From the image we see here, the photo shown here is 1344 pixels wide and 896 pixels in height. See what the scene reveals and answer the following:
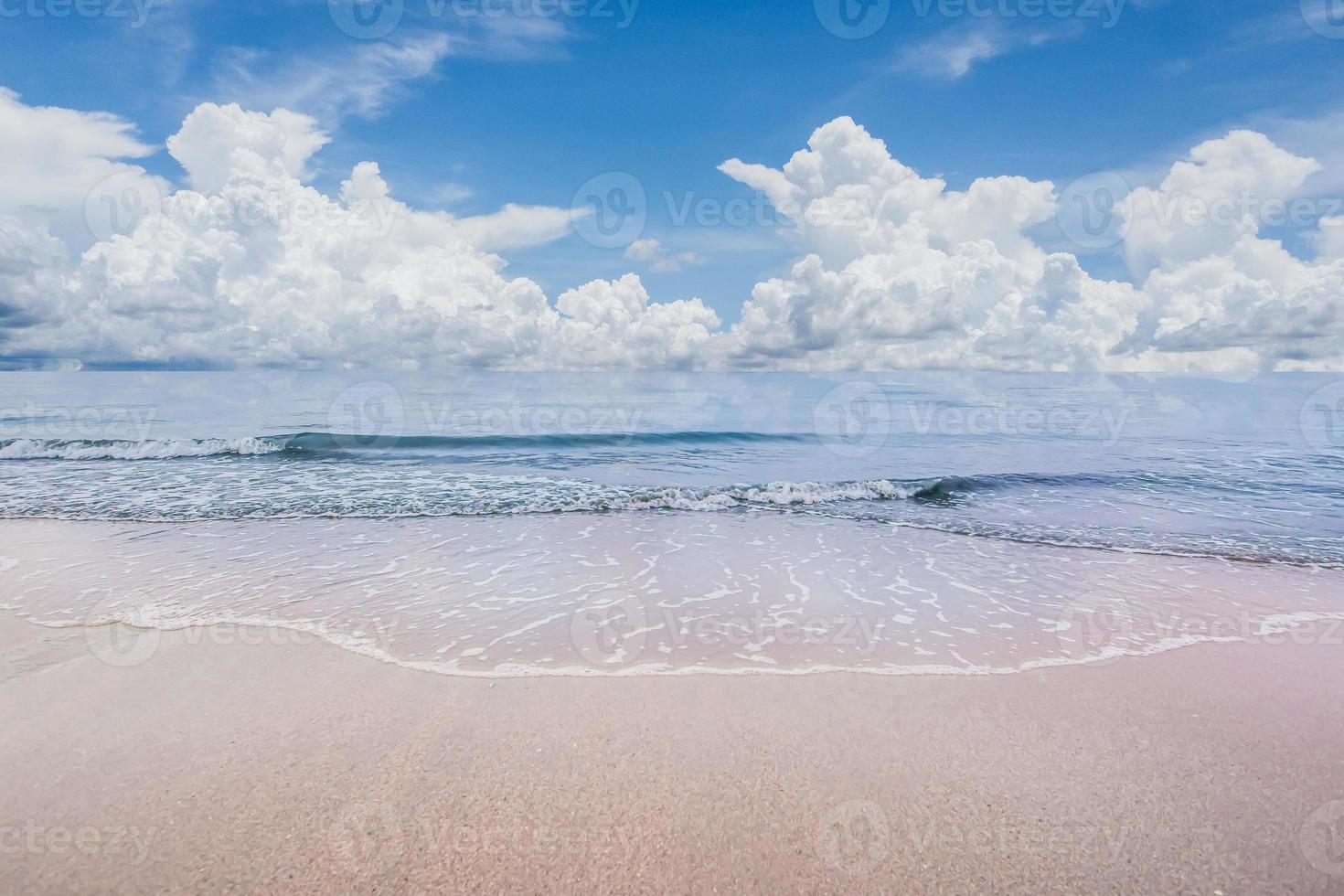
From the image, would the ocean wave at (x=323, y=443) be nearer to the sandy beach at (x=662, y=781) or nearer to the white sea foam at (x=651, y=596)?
the white sea foam at (x=651, y=596)

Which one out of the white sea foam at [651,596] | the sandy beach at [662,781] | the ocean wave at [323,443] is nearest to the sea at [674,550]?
the white sea foam at [651,596]

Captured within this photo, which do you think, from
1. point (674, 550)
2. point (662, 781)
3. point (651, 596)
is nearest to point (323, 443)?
point (674, 550)

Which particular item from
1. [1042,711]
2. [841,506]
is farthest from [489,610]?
[841,506]

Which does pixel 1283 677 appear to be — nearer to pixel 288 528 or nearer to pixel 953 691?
pixel 953 691

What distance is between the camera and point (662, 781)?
371cm

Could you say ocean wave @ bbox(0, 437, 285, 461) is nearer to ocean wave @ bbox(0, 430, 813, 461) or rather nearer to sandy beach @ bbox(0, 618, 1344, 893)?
ocean wave @ bbox(0, 430, 813, 461)

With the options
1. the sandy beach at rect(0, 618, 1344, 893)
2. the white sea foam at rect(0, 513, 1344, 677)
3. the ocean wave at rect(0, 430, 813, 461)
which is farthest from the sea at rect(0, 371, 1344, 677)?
the sandy beach at rect(0, 618, 1344, 893)

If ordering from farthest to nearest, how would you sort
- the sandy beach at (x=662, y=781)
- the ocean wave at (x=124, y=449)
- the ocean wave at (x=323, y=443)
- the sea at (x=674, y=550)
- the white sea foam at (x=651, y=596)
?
the ocean wave at (x=323, y=443)
the ocean wave at (x=124, y=449)
the sea at (x=674, y=550)
the white sea foam at (x=651, y=596)
the sandy beach at (x=662, y=781)

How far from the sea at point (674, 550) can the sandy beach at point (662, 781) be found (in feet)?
1.96

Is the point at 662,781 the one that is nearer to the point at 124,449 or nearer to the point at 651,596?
the point at 651,596

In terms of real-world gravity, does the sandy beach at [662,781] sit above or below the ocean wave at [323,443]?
below

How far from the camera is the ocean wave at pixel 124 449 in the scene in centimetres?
1953

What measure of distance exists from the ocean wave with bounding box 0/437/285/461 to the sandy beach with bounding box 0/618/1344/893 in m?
18.2

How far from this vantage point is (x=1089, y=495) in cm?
1474
